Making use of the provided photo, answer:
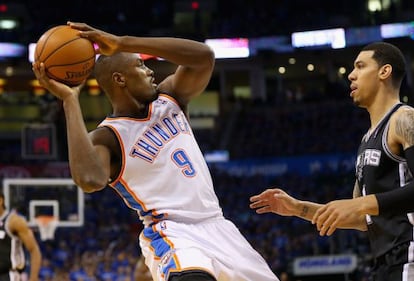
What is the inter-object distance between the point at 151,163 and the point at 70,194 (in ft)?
35.7

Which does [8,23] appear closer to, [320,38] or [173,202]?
[320,38]

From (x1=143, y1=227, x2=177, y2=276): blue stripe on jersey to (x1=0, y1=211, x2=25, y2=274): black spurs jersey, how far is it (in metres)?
4.12

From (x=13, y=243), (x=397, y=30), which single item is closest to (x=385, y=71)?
(x=13, y=243)

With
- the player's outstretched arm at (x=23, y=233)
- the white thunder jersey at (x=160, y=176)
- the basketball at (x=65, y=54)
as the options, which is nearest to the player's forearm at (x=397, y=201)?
the white thunder jersey at (x=160, y=176)

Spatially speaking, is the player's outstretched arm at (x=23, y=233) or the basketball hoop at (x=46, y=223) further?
the basketball hoop at (x=46, y=223)

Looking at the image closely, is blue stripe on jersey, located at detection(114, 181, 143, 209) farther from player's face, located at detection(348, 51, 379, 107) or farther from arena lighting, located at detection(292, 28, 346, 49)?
arena lighting, located at detection(292, 28, 346, 49)

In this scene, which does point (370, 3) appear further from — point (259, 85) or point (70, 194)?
point (70, 194)

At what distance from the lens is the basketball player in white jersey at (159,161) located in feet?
12.1

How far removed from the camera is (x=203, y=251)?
3.81m

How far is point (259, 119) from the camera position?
25.1 metres

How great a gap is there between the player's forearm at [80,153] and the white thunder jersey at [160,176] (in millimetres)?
339

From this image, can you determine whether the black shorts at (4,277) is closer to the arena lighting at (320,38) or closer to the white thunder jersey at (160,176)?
the white thunder jersey at (160,176)

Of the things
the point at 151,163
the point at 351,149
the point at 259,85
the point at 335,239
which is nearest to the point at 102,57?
the point at 151,163

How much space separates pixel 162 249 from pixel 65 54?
1098mm
